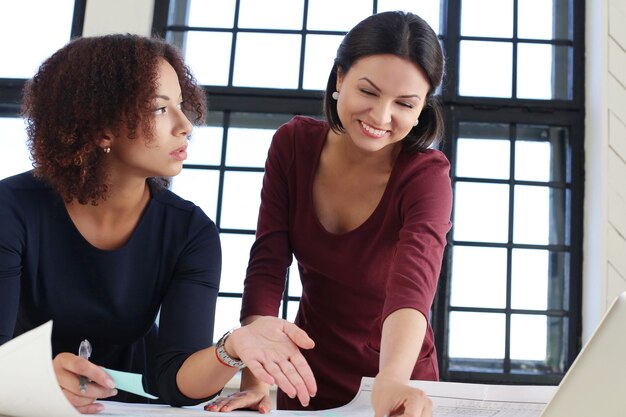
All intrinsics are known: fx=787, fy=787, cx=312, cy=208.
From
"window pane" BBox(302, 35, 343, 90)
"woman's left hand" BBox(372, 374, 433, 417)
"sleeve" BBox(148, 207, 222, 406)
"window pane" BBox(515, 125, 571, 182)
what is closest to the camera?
"woman's left hand" BBox(372, 374, 433, 417)

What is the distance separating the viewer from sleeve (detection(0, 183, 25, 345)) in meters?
1.17

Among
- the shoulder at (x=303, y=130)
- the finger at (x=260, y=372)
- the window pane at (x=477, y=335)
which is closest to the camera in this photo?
the finger at (x=260, y=372)

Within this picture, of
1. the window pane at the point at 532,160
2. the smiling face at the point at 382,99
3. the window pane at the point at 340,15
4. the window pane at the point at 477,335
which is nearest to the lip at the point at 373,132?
the smiling face at the point at 382,99

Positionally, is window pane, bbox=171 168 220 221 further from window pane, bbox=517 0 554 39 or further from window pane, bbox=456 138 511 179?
window pane, bbox=517 0 554 39

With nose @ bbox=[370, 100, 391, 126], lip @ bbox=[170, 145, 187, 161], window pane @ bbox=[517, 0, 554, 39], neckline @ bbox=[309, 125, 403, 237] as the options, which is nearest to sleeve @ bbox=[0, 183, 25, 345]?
lip @ bbox=[170, 145, 187, 161]

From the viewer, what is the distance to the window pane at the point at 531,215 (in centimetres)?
346

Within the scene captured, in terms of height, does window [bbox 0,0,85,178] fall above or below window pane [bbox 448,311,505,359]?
above

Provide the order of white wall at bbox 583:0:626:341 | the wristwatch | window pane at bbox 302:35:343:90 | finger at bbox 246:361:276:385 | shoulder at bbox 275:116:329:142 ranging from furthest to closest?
window pane at bbox 302:35:343:90 → white wall at bbox 583:0:626:341 → shoulder at bbox 275:116:329:142 → the wristwatch → finger at bbox 246:361:276:385

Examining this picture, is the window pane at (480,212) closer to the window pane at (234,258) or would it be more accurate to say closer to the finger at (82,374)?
the window pane at (234,258)

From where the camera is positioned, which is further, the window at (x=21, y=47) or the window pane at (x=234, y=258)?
the window at (x=21, y=47)

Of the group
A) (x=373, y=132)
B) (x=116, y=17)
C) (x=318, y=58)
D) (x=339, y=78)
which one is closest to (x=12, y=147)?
(x=116, y=17)

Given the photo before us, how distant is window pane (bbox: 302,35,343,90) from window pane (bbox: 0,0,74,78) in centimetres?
113

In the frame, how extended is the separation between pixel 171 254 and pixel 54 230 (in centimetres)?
19

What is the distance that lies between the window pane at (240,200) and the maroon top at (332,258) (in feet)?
6.69
